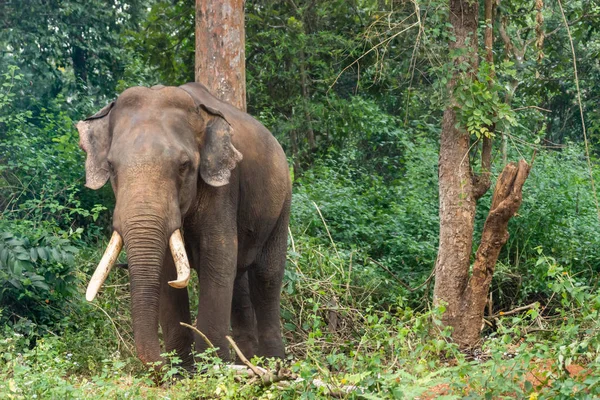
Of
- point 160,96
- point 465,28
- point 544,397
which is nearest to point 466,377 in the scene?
point 544,397

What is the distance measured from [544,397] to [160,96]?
3418 millimetres

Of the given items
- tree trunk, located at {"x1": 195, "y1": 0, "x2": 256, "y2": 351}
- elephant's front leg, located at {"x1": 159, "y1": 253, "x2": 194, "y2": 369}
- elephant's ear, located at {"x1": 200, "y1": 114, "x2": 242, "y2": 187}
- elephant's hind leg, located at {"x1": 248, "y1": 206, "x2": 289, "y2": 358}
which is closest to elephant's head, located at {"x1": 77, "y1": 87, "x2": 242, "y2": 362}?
elephant's ear, located at {"x1": 200, "y1": 114, "x2": 242, "y2": 187}

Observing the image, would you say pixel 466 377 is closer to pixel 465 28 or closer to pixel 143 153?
pixel 143 153

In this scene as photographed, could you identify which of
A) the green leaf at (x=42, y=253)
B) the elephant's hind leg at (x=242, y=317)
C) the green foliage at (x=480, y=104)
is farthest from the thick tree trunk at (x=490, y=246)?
the green leaf at (x=42, y=253)

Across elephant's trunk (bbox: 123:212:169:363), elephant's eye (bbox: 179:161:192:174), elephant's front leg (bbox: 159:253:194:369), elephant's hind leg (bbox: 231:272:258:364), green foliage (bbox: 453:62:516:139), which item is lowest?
elephant's hind leg (bbox: 231:272:258:364)

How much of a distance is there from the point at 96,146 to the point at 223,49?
8.95 ft

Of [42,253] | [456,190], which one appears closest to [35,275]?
[42,253]

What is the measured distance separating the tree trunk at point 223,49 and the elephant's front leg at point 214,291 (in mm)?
2616

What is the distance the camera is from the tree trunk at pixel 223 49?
31.3 ft

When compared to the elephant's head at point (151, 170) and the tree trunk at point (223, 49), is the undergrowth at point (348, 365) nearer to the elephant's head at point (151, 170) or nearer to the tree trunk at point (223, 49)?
the elephant's head at point (151, 170)

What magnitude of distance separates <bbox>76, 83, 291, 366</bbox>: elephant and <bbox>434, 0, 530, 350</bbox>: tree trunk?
1591 millimetres

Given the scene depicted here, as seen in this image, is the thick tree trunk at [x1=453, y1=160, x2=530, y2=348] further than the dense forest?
Yes

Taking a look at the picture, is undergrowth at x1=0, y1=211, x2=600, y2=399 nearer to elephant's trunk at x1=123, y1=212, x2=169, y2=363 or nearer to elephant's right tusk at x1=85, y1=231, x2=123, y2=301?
elephant's trunk at x1=123, y1=212, x2=169, y2=363

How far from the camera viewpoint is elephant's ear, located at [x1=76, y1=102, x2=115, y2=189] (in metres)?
7.10
